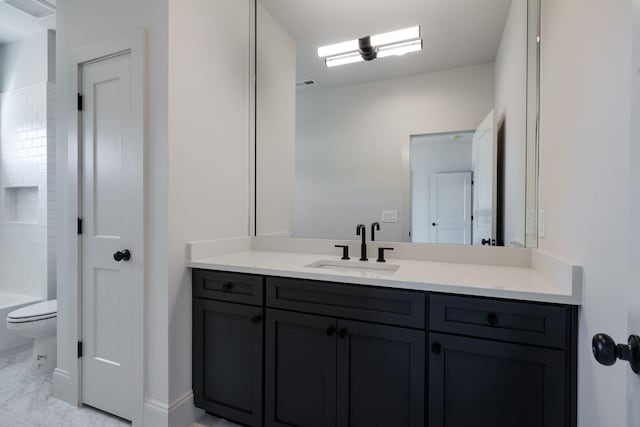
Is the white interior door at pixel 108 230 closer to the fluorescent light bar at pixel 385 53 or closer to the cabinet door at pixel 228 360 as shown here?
the cabinet door at pixel 228 360

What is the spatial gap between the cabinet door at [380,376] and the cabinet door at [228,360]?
1.55 feet

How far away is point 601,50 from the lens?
921 millimetres

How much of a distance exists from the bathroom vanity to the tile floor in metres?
0.49

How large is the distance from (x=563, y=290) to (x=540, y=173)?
695mm

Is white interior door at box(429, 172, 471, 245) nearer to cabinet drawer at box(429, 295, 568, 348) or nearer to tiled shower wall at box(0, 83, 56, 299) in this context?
cabinet drawer at box(429, 295, 568, 348)

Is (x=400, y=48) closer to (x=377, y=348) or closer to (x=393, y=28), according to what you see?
(x=393, y=28)

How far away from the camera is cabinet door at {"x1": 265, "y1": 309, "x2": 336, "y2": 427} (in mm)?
1492

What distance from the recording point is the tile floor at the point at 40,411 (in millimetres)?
1816

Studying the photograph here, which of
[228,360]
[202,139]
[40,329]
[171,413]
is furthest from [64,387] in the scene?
[202,139]

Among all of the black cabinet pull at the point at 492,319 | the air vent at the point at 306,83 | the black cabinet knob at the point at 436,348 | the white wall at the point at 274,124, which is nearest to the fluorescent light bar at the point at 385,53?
the air vent at the point at 306,83

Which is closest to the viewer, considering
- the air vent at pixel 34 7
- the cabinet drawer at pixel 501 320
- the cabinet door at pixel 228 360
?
the cabinet drawer at pixel 501 320

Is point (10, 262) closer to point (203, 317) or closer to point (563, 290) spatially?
point (203, 317)

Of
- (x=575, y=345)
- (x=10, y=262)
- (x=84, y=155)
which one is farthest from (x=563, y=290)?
(x=10, y=262)

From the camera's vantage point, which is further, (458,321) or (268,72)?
(268,72)
